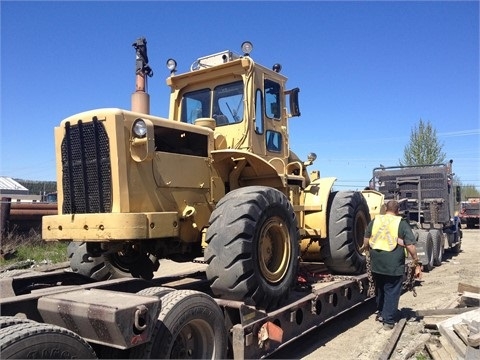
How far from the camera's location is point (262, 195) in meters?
4.94

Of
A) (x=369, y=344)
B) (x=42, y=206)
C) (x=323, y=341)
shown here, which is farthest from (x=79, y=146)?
(x=42, y=206)

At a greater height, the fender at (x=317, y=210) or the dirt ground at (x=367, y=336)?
the fender at (x=317, y=210)

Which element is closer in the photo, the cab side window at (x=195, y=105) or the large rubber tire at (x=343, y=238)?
the cab side window at (x=195, y=105)

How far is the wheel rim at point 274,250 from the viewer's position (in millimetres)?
4977

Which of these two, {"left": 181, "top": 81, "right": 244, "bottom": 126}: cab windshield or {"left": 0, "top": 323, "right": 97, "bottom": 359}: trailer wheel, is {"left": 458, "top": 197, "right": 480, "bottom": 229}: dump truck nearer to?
{"left": 181, "top": 81, "right": 244, "bottom": 126}: cab windshield

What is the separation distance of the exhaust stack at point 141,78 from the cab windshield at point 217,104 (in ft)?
2.40

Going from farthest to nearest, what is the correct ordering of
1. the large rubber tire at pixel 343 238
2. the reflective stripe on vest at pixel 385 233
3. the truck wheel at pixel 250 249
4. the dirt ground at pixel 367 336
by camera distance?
the large rubber tire at pixel 343 238
the reflective stripe on vest at pixel 385 233
the dirt ground at pixel 367 336
the truck wheel at pixel 250 249

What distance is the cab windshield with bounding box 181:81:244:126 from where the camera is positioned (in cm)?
624

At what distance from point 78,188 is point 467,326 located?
15.7 feet

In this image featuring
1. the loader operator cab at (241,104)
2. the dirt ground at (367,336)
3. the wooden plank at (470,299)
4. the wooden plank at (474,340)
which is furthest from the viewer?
the wooden plank at (470,299)

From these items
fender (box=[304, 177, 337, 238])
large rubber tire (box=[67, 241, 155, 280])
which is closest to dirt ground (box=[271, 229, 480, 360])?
fender (box=[304, 177, 337, 238])

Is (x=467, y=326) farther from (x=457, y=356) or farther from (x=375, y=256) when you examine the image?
(x=375, y=256)

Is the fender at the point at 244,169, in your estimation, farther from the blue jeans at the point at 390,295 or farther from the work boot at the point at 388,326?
the work boot at the point at 388,326

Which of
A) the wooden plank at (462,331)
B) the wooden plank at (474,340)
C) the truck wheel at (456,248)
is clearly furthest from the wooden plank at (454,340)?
the truck wheel at (456,248)
